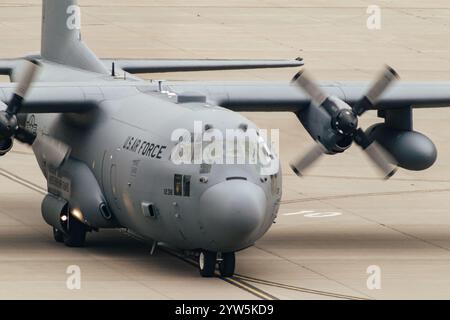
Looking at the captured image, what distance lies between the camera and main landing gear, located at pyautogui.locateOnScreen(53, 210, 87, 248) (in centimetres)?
3856

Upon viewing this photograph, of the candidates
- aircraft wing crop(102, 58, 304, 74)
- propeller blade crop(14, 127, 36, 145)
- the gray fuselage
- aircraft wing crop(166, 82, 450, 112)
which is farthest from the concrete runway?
aircraft wing crop(102, 58, 304, 74)

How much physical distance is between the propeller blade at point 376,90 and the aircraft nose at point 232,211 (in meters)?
5.18

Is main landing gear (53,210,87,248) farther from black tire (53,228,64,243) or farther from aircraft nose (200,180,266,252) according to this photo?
aircraft nose (200,180,266,252)

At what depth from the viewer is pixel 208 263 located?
35000 mm

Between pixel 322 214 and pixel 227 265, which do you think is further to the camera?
pixel 322 214

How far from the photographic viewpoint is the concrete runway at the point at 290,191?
114ft

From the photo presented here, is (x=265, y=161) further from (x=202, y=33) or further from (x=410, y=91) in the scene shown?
(x=202, y=33)

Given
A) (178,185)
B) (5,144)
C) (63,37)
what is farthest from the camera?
(63,37)

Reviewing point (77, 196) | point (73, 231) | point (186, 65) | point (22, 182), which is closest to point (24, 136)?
point (77, 196)

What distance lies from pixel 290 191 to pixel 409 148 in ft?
27.5

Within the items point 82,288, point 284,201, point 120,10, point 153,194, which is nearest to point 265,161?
point 153,194

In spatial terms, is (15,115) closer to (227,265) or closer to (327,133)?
(227,265)

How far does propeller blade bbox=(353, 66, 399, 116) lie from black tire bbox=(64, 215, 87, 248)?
7.40m

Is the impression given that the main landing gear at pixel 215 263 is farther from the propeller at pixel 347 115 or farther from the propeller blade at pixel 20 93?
the propeller blade at pixel 20 93
